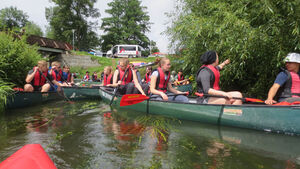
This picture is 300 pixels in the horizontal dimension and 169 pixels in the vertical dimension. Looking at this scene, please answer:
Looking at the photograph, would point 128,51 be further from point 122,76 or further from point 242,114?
point 242,114

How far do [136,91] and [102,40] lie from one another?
36313mm

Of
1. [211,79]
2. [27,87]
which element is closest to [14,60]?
[27,87]

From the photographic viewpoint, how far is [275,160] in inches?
111

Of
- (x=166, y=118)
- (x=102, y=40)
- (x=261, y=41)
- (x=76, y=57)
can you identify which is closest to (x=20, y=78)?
(x=166, y=118)

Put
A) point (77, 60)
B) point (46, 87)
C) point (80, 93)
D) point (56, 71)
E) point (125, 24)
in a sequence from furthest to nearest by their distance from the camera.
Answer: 1. point (125, 24)
2. point (77, 60)
3. point (56, 71)
4. point (80, 93)
5. point (46, 87)

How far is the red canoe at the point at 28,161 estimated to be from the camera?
4.58 ft

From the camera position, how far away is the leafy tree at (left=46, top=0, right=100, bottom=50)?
121ft

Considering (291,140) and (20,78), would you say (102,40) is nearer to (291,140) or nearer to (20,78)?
(20,78)

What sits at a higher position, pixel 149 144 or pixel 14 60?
pixel 14 60

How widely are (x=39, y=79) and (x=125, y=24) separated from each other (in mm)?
34625

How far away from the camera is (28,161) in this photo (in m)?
1.46

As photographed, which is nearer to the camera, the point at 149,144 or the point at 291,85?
the point at 149,144

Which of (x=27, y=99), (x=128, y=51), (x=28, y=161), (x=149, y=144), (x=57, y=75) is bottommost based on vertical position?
(x=149, y=144)

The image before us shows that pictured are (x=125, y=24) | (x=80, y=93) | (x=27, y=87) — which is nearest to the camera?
(x=27, y=87)
